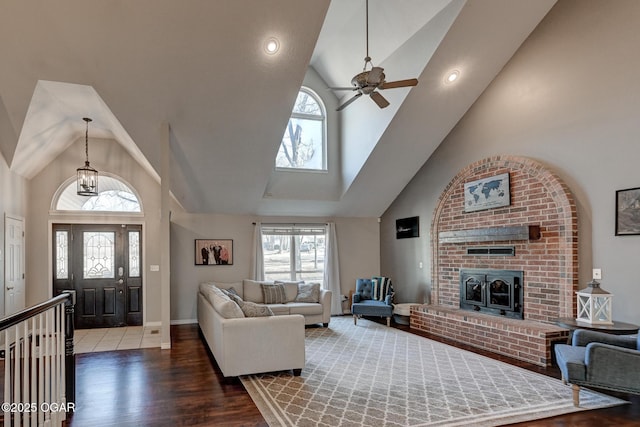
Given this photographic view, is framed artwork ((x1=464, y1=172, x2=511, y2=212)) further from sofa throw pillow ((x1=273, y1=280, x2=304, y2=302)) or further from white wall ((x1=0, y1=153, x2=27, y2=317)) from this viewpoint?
white wall ((x1=0, y1=153, x2=27, y2=317))

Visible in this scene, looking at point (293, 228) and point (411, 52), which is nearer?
point (411, 52)

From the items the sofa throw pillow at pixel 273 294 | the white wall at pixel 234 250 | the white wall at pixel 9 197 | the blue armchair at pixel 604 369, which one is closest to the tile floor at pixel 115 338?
the white wall at pixel 234 250

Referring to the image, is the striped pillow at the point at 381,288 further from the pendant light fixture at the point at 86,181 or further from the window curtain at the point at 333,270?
the pendant light fixture at the point at 86,181

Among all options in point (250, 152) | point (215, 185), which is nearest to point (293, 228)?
point (215, 185)

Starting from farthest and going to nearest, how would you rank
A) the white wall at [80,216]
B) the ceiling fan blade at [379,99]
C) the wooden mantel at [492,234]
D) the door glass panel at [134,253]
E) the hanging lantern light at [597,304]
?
the door glass panel at [134,253] < the white wall at [80,216] < the wooden mantel at [492,234] < the ceiling fan blade at [379,99] < the hanging lantern light at [597,304]

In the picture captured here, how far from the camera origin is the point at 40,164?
692 cm

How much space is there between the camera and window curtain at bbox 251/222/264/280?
26.5ft

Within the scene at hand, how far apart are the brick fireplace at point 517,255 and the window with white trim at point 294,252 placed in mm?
2525

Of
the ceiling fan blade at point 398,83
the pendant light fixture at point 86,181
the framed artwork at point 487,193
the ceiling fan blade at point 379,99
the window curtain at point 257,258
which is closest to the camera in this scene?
the ceiling fan blade at point 398,83

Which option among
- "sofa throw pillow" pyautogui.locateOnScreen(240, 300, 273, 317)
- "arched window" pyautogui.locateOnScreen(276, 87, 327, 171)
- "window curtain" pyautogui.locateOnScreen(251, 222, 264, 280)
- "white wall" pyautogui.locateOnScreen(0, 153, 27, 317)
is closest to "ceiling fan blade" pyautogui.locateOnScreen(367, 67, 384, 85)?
"sofa throw pillow" pyautogui.locateOnScreen(240, 300, 273, 317)

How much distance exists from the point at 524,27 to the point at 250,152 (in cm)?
409

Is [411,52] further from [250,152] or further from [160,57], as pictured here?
[160,57]

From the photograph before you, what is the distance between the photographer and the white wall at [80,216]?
712cm

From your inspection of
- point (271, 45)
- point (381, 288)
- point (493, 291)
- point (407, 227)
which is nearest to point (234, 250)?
point (381, 288)
